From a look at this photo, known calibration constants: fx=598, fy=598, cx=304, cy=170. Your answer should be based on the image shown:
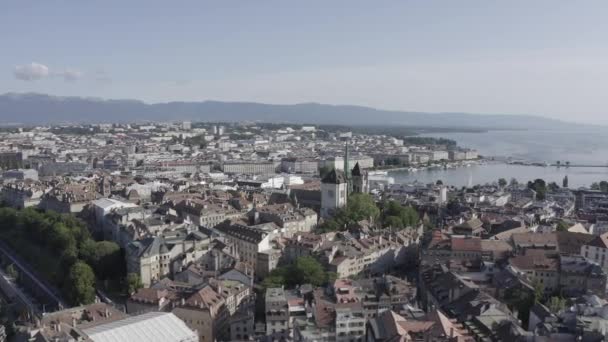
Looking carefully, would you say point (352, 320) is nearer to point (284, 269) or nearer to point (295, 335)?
→ point (295, 335)

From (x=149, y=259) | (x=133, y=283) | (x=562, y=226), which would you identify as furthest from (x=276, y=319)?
→ (x=562, y=226)

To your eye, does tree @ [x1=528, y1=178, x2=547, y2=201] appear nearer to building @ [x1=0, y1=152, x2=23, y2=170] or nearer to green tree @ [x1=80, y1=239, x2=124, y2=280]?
green tree @ [x1=80, y1=239, x2=124, y2=280]

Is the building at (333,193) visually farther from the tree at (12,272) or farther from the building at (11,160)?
the building at (11,160)

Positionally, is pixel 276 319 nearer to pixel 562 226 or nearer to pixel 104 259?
pixel 104 259

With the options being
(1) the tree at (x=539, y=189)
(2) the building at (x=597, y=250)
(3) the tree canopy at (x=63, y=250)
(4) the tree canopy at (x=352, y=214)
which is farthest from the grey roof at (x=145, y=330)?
(1) the tree at (x=539, y=189)

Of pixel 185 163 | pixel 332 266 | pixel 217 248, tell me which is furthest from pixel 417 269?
pixel 185 163

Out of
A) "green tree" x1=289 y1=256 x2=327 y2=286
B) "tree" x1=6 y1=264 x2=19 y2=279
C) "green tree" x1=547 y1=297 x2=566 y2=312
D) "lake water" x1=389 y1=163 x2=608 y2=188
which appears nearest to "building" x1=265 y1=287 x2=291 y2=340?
"green tree" x1=289 y1=256 x2=327 y2=286
